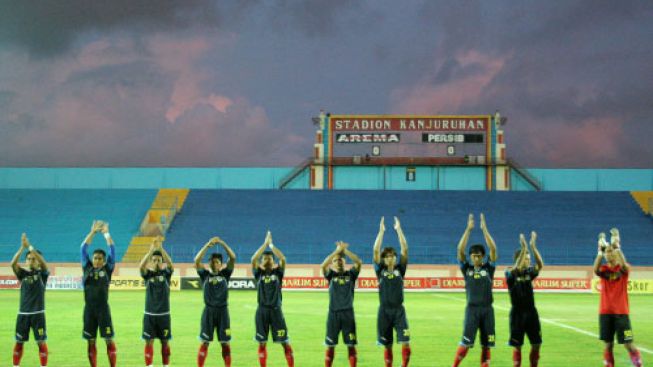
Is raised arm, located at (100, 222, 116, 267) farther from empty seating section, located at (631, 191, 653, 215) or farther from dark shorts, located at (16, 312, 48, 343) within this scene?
empty seating section, located at (631, 191, 653, 215)

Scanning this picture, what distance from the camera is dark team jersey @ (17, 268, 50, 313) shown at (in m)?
15.2

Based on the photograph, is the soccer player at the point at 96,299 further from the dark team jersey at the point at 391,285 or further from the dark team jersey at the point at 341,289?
the dark team jersey at the point at 391,285

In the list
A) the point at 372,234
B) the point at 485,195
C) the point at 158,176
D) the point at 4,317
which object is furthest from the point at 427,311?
the point at 158,176

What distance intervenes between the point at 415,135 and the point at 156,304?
185 feet

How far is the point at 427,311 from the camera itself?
109 feet

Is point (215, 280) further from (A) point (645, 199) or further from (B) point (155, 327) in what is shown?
(A) point (645, 199)

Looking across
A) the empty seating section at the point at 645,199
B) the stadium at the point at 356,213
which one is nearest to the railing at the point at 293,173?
the stadium at the point at 356,213

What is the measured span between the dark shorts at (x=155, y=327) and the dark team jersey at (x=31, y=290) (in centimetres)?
220

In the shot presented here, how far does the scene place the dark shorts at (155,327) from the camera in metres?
15.4

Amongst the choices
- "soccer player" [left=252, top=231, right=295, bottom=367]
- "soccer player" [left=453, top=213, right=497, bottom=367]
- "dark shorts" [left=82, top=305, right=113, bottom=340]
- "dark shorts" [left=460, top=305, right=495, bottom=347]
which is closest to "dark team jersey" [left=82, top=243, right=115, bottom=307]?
"dark shorts" [left=82, top=305, right=113, bottom=340]

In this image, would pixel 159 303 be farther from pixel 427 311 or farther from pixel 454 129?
pixel 454 129

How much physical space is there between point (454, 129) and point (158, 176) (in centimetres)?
3102

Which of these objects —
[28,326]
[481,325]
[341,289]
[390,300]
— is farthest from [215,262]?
[481,325]

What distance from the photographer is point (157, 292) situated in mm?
15523
